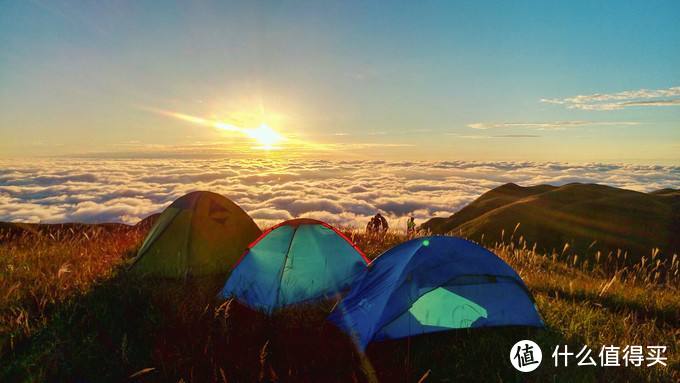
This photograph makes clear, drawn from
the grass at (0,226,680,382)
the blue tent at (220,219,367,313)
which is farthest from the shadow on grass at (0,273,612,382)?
the blue tent at (220,219,367,313)

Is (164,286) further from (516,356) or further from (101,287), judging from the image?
(516,356)

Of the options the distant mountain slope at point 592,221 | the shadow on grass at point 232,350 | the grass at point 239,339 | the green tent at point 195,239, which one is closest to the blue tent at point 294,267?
the grass at point 239,339

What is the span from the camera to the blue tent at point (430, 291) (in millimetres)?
5555

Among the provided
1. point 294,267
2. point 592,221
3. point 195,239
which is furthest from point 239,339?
point 592,221

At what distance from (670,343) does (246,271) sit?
6.98m

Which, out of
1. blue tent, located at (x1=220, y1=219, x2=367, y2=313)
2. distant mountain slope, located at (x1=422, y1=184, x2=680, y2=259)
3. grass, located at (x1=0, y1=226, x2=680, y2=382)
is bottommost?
distant mountain slope, located at (x1=422, y1=184, x2=680, y2=259)

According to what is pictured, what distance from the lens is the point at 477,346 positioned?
5.52 meters

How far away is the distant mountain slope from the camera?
3700cm

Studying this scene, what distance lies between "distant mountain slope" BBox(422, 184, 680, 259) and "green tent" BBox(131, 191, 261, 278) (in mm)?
28112

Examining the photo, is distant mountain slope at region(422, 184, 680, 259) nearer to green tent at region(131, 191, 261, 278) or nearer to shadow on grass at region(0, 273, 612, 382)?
green tent at region(131, 191, 261, 278)

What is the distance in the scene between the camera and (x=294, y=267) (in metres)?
7.60

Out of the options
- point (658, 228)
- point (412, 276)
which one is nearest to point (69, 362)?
point (412, 276)

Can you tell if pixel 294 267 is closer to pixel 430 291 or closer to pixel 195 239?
pixel 430 291

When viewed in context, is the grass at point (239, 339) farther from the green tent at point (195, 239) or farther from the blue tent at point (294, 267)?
the green tent at point (195, 239)
